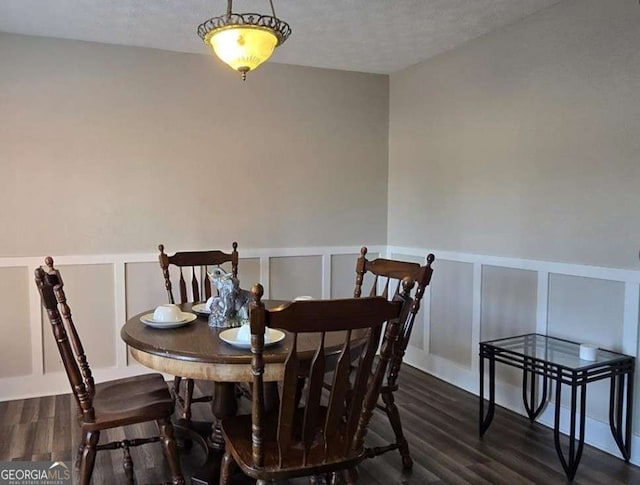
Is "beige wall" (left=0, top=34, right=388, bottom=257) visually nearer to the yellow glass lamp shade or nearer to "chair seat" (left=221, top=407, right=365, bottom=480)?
the yellow glass lamp shade

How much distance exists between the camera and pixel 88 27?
3215mm

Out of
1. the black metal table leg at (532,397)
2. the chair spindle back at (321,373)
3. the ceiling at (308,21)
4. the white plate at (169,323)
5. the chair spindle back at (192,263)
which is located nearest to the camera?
the chair spindle back at (321,373)

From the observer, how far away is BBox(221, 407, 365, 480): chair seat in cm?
166

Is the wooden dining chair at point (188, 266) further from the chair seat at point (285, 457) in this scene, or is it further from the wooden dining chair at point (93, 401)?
the chair seat at point (285, 457)

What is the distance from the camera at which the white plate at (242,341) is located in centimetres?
191

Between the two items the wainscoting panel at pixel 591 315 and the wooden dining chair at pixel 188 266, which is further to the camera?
the wooden dining chair at pixel 188 266

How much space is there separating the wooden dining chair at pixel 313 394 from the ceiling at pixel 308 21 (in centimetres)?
190

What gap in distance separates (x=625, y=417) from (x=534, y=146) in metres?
1.54

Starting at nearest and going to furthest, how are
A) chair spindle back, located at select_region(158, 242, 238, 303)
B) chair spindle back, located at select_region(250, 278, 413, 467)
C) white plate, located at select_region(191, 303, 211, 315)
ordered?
chair spindle back, located at select_region(250, 278, 413, 467) < white plate, located at select_region(191, 303, 211, 315) < chair spindle back, located at select_region(158, 242, 238, 303)

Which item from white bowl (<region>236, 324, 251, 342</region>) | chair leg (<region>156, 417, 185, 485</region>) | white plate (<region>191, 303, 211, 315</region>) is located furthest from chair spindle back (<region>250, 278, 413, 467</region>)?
white plate (<region>191, 303, 211, 315</region>)

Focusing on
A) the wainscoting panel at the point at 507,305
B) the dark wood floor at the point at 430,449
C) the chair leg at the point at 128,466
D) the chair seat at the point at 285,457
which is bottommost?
the dark wood floor at the point at 430,449

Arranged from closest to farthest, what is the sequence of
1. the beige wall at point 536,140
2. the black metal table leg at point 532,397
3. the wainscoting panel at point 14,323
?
the beige wall at point 536,140
the black metal table leg at point 532,397
the wainscoting panel at point 14,323

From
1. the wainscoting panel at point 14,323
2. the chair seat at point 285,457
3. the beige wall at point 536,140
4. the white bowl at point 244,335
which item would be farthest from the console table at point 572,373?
the wainscoting panel at point 14,323

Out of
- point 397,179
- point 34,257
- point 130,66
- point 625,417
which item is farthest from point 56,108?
point 625,417
